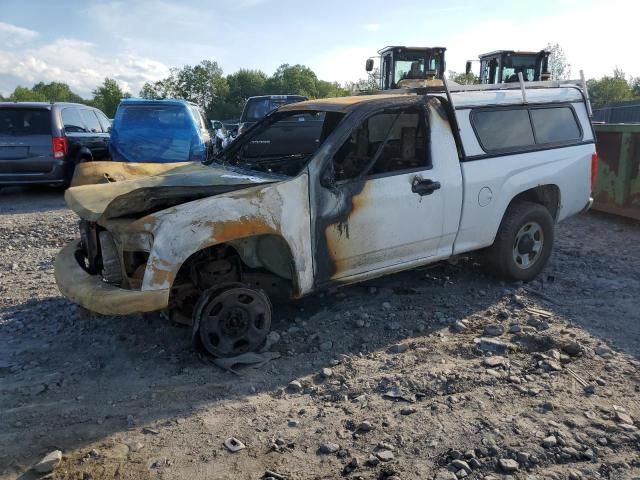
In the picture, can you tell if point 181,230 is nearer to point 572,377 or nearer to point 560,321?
point 572,377

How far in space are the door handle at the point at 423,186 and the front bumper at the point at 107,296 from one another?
6.83 ft

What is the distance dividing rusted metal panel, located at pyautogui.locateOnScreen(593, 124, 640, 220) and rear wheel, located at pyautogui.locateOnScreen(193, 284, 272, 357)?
608 cm

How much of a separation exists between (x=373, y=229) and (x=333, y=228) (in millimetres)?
358

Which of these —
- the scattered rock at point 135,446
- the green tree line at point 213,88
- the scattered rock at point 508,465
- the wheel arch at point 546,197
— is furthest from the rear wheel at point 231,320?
the green tree line at point 213,88

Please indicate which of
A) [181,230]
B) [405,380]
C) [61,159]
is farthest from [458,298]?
[61,159]

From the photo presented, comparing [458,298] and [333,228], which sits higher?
[333,228]

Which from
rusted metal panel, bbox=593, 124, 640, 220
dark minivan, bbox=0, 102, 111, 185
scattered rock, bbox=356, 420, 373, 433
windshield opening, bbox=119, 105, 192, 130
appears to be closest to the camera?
scattered rock, bbox=356, 420, 373, 433

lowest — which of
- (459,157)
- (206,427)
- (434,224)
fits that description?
(206,427)

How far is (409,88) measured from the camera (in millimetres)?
4848

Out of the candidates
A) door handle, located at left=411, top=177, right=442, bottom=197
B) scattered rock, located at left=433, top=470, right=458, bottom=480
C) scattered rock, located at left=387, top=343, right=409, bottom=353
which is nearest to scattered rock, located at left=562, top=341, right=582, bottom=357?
scattered rock, located at left=387, top=343, right=409, bottom=353

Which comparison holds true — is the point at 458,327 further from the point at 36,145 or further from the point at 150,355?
the point at 36,145

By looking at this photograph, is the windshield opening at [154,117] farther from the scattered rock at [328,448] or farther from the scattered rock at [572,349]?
the scattered rock at [328,448]

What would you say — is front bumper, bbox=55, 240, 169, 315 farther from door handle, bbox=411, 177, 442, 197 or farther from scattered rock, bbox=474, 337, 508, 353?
scattered rock, bbox=474, 337, 508, 353

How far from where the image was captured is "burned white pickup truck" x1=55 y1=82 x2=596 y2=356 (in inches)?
141
